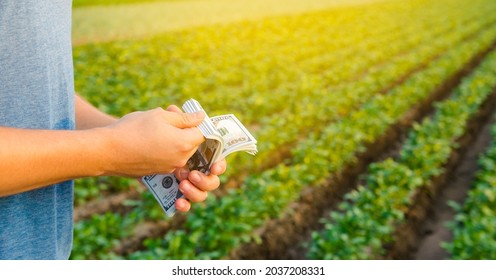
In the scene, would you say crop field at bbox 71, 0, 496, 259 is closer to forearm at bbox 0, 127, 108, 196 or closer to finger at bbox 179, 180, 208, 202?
finger at bbox 179, 180, 208, 202

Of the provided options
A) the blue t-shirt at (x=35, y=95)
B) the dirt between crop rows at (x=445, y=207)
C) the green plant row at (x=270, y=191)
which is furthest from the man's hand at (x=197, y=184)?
the dirt between crop rows at (x=445, y=207)

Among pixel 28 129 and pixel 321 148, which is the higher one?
pixel 28 129

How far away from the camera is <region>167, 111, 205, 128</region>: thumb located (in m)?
1.54

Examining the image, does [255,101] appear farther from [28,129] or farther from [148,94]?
[28,129]

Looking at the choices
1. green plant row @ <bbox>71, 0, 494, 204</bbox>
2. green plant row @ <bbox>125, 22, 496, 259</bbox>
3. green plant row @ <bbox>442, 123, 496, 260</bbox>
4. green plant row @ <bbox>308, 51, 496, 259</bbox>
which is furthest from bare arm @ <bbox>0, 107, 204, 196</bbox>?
green plant row @ <bbox>71, 0, 494, 204</bbox>

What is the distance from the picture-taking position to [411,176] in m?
5.47

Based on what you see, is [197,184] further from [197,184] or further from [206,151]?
[206,151]

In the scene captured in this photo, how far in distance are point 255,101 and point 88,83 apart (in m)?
2.62

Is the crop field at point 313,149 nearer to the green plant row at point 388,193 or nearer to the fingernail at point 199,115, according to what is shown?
the green plant row at point 388,193

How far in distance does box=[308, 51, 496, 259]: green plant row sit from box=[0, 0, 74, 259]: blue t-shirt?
2825 mm

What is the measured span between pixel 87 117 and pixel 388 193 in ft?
12.4

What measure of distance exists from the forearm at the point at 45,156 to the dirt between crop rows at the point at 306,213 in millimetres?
2984

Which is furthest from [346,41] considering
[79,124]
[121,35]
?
[79,124]

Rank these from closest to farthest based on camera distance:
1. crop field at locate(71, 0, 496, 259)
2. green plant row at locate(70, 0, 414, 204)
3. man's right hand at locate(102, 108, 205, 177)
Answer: man's right hand at locate(102, 108, 205, 177) < crop field at locate(71, 0, 496, 259) < green plant row at locate(70, 0, 414, 204)
